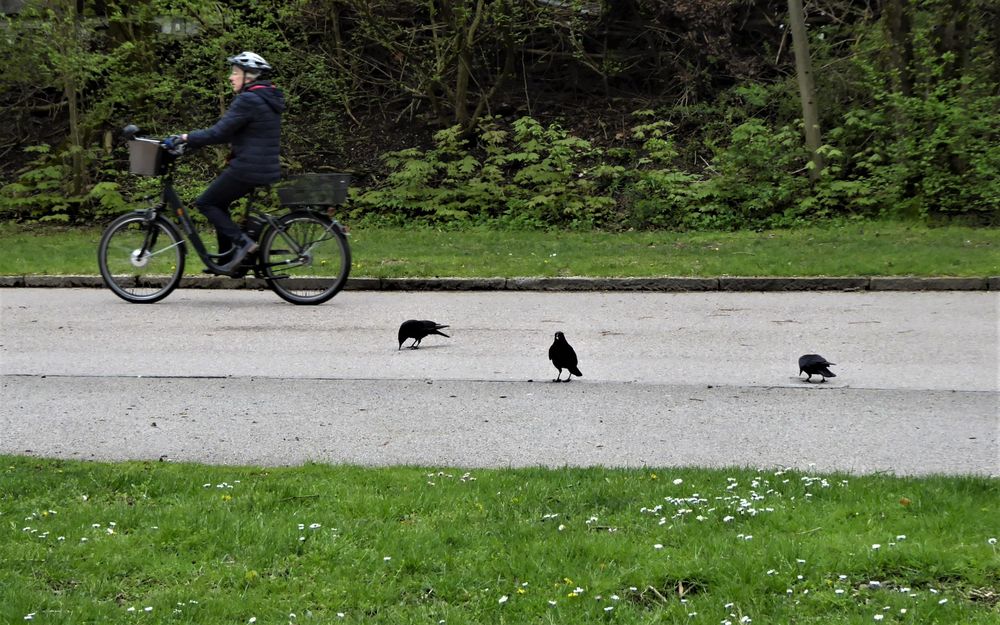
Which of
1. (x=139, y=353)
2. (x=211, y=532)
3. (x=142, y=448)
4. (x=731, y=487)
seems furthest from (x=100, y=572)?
(x=139, y=353)

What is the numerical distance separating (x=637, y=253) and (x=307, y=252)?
4762mm

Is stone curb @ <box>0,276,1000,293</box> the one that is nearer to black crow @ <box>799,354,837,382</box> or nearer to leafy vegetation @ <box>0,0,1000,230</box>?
black crow @ <box>799,354,837,382</box>

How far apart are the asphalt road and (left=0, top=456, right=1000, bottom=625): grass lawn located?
28.0 inches

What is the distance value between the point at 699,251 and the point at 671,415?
7.88 meters

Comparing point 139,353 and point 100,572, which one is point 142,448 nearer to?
point 100,572

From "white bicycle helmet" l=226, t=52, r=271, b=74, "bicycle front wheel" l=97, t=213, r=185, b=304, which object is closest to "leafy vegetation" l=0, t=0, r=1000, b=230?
"bicycle front wheel" l=97, t=213, r=185, b=304

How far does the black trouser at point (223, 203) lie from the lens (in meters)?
11.1

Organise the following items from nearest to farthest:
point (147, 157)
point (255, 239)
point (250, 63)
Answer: point (250, 63) < point (147, 157) < point (255, 239)

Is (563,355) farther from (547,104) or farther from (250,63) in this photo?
(547,104)

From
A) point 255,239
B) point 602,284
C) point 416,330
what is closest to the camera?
point 416,330

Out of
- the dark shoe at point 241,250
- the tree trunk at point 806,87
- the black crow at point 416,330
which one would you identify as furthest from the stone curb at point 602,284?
the tree trunk at point 806,87

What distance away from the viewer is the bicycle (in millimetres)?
11258

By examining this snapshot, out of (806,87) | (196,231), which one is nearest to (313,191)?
(196,231)

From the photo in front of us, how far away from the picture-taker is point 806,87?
18594 millimetres
